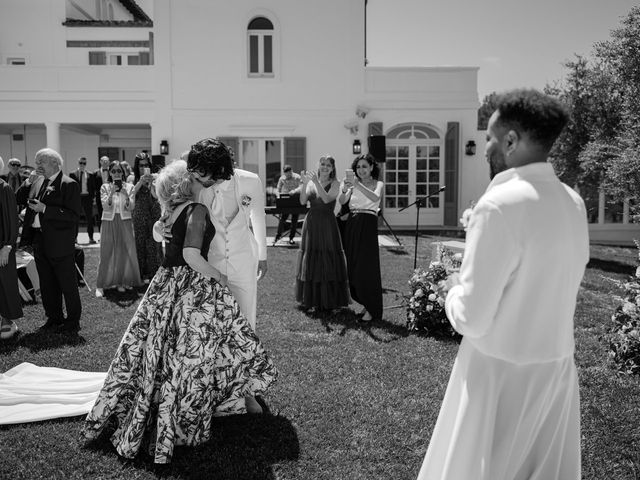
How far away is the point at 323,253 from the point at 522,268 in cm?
525

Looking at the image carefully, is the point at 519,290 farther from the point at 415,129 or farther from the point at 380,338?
the point at 415,129

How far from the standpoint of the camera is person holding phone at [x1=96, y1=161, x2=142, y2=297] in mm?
8438

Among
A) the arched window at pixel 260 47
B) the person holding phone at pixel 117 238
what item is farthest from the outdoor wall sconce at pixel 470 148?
the person holding phone at pixel 117 238

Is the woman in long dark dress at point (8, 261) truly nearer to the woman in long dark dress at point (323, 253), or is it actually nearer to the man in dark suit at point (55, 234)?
the man in dark suit at point (55, 234)

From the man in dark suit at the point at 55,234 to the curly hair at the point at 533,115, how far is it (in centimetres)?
525

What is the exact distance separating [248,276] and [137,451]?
1313mm

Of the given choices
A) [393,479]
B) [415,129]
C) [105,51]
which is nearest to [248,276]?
[393,479]

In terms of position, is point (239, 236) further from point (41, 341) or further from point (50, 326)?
point (50, 326)

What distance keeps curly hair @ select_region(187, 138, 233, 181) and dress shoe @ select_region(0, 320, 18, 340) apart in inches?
141

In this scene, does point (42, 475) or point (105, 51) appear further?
point (105, 51)

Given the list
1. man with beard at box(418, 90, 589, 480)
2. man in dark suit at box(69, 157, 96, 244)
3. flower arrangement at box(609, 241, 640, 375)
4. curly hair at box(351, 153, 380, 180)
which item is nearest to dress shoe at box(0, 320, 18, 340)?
curly hair at box(351, 153, 380, 180)

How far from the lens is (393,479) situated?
130 inches

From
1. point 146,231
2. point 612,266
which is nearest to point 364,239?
point 146,231

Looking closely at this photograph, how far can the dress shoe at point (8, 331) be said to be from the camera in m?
5.96
